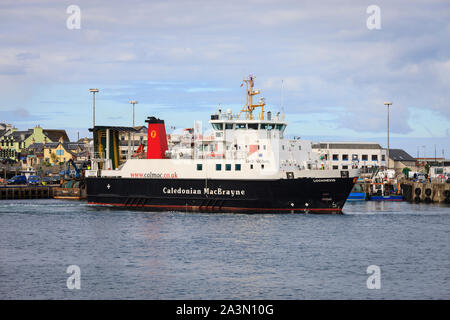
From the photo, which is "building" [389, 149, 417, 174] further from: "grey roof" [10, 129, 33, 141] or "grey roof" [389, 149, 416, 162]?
"grey roof" [10, 129, 33, 141]

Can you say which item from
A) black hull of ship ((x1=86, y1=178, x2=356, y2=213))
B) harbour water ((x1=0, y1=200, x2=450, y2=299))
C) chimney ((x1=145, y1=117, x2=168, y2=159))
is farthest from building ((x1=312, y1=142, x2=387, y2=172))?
harbour water ((x1=0, y1=200, x2=450, y2=299))

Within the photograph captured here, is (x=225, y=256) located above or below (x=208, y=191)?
below

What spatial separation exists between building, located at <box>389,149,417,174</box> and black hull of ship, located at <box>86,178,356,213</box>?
267 ft

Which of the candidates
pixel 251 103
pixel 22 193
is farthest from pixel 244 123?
pixel 22 193

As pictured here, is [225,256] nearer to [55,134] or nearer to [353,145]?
[353,145]

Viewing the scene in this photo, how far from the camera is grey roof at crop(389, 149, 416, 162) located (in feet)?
419

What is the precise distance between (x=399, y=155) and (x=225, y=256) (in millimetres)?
107022

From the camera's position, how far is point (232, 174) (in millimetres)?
47719

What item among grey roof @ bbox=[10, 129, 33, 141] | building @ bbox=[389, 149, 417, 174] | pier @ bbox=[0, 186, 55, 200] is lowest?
pier @ bbox=[0, 186, 55, 200]

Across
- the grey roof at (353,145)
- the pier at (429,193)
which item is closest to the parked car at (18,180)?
the pier at (429,193)
